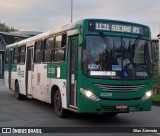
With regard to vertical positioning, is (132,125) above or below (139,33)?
below

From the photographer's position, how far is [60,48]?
12938mm

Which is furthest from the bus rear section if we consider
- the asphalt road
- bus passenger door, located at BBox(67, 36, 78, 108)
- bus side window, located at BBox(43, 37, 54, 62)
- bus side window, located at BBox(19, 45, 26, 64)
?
bus side window, located at BBox(19, 45, 26, 64)

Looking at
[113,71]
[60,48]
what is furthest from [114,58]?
[60,48]

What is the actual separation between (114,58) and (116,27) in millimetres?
963

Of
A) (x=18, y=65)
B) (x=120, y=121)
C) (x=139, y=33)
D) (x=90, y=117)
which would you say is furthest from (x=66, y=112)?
(x=18, y=65)

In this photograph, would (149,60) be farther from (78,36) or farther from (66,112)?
(66,112)

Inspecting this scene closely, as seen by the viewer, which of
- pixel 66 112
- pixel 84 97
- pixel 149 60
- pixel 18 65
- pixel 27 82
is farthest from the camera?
pixel 18 65

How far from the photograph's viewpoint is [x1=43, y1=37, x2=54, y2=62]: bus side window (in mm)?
14008

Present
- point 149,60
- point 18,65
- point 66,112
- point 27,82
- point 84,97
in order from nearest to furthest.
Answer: point 84,97, point 149,60, point 66,112, point 27,82, point 18,65

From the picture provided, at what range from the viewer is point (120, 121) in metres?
12.4

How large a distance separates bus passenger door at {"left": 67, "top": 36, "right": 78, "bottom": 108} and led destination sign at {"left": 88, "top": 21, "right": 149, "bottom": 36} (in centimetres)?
75

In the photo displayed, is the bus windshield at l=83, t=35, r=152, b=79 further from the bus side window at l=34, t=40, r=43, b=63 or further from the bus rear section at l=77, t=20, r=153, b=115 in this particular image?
the bus side window at l=34, t=40, r=43, b=63

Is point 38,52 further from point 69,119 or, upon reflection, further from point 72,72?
point 72,72

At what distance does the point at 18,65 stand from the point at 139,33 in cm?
897
